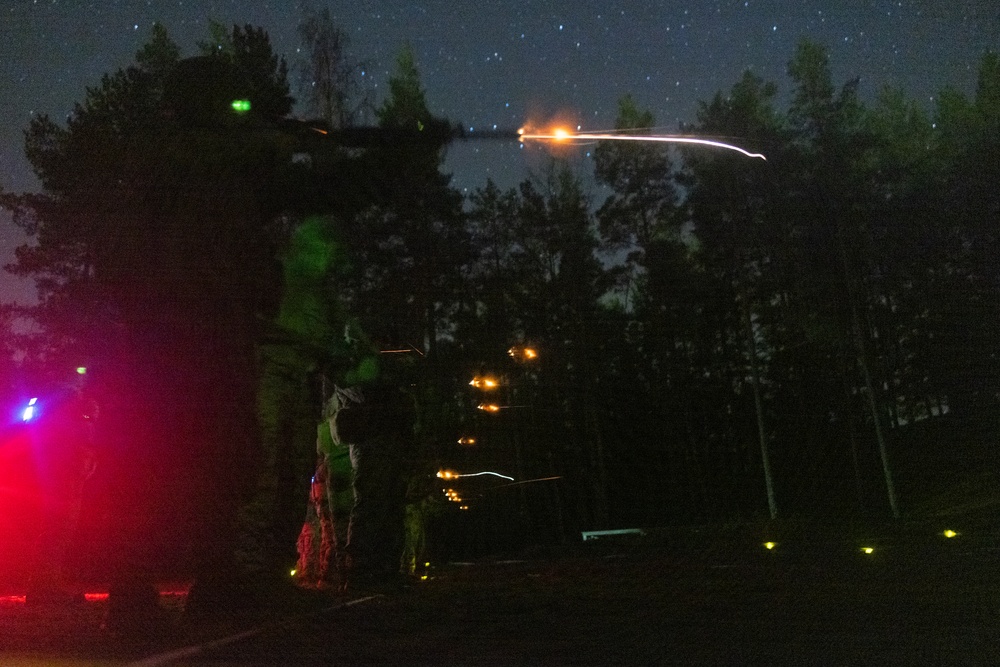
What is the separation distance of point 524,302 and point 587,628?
33009 millimetres

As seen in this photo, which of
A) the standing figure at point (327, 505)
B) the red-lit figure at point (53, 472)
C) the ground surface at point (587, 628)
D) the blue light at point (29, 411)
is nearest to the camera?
the ground surface at point (587, 628)

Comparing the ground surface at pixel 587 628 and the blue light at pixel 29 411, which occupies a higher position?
the blue light at pixel 29 411

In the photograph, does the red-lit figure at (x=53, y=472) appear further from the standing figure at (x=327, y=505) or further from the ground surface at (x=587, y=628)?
the standing figure at (x=327, y=505)

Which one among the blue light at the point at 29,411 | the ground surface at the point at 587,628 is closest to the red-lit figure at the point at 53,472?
the blue light at the point at 29,411

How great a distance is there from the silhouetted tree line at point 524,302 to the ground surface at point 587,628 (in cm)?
55

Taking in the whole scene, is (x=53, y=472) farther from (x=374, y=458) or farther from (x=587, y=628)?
(x=587, y=628)

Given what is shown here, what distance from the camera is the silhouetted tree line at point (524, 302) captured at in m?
Result: 4.24

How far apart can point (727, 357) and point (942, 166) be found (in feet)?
44.1

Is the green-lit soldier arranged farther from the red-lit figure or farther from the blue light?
the blue light

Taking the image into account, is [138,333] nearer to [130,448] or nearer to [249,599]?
[130,448]

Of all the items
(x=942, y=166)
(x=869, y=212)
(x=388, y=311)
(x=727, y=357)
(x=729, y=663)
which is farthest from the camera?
(x=727, y=357)

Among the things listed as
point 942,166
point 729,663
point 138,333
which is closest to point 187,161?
point 138,333

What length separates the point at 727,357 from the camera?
43.6 metres

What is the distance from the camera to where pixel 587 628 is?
15.1 feet
